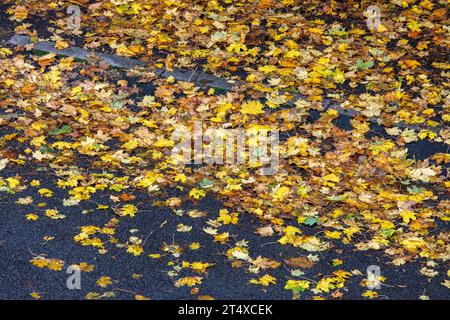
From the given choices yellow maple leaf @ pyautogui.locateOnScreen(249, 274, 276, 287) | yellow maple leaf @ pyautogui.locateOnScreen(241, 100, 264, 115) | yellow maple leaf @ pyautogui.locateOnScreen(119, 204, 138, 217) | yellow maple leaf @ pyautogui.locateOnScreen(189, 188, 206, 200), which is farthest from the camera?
yellow maple leaf @ pyautogui.locateOnScreen(241, 100, 264, 115)

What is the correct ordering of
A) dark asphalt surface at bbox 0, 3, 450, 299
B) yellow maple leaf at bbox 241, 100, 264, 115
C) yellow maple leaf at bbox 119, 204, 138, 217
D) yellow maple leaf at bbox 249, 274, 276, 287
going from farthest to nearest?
yellow maple leaf at bbox 241, 100, 264, 115, yellow maple leaf at bbox 119, 204, 138, 217, yellow maple leaf at bbox 249, 274, 276, 287, dark asphalt surface at bbox 0, 3, 450, 299

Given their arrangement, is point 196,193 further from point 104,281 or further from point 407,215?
point 407,215

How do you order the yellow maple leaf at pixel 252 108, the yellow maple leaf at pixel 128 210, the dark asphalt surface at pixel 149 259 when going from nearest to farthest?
the dark asphalt surface at pixel 149 259, the yellow maple leaf at pixel 128 210, the yellow maple leaf at pixel 252 108

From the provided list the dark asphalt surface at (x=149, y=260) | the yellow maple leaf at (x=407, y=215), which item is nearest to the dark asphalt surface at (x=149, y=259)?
the dark asphalt surface at (x=149, y=260)

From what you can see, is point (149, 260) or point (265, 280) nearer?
point (265, 280)

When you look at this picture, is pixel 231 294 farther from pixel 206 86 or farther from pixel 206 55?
pixel 206 55

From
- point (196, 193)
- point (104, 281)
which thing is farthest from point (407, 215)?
point (104, 281)

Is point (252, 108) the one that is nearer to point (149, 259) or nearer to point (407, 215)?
point (407, 215)

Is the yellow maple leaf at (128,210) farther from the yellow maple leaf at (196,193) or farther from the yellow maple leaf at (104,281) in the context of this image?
the yellow maple leaf at (104,281)

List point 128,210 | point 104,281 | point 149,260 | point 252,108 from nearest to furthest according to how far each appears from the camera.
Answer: point 104,281
point 149,260
point 128,210
point 252,108

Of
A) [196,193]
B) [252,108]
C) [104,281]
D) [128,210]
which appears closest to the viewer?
[104,281]

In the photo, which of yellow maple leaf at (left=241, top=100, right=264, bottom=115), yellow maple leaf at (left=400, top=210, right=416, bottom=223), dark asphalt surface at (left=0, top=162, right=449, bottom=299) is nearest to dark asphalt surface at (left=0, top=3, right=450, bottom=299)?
dark asphalt surface at (left=0, top=162, right=449, bottom=299)

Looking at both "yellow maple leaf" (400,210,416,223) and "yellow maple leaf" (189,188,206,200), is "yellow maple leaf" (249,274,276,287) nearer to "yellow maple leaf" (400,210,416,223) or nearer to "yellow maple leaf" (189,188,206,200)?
"yellow maple leaf" (189,188,206,200)
